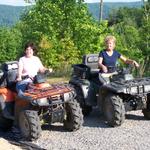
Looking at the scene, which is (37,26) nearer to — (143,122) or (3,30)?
(143,122)

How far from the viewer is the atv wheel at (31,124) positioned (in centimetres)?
841

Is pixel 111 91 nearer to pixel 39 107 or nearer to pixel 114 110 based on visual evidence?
pixel 114 110

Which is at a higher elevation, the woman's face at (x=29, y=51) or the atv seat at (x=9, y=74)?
the woman's face at (x=29, y=51)

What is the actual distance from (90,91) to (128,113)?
98 centimetres

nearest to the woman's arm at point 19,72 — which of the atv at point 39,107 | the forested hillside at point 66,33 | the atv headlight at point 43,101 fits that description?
the atv at point 39,107

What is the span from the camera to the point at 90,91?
10188mm

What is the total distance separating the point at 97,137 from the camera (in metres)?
8.64

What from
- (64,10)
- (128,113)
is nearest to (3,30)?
(64,10)

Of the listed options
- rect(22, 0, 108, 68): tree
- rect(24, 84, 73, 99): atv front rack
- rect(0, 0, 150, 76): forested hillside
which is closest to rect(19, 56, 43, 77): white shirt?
rect(24, 84, 73, 99): atv front rack

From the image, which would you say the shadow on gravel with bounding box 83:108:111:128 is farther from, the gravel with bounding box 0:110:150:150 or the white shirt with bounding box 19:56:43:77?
the white shirt with bounding box 19:56:43:77

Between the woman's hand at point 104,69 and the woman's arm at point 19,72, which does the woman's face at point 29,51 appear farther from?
the woman's hand at point 104,69

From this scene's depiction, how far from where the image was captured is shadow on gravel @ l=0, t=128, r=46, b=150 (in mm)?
7977

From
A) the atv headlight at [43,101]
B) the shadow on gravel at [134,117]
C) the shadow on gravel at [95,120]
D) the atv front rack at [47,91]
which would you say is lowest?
the shadow on gravel at [95,120]

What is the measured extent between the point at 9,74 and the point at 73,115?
59.0 inches
